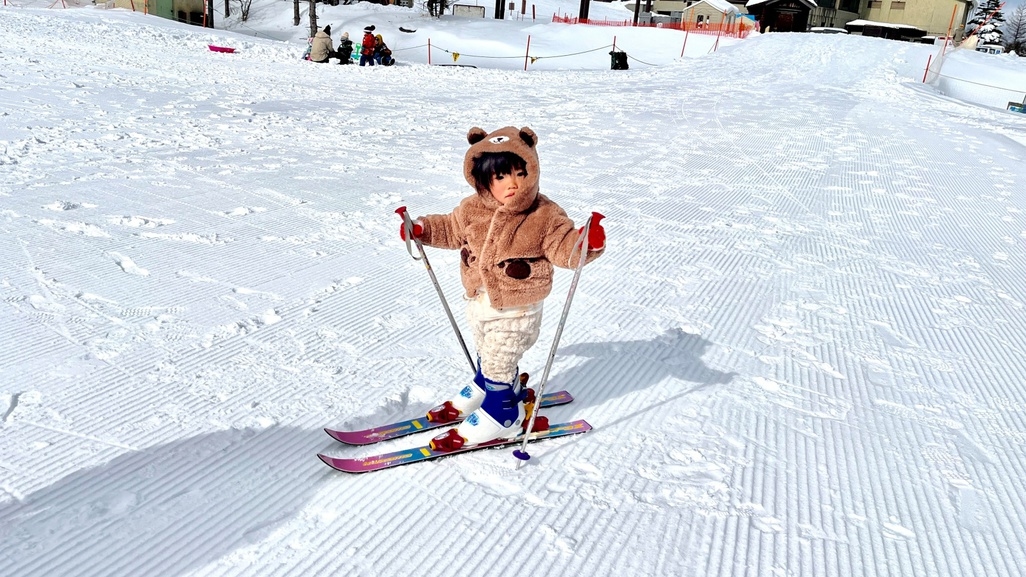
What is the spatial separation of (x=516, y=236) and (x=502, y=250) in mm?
62

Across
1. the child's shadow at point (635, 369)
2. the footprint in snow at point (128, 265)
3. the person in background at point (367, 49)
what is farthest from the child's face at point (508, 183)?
the person in background at point (367, 49)

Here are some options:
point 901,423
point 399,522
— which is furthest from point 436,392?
point 901,423

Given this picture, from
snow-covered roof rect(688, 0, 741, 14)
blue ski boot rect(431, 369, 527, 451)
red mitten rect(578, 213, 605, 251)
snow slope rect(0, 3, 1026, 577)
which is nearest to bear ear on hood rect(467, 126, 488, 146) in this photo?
red mitten rect(578, 213, 605, 251)

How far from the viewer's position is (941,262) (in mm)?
4570

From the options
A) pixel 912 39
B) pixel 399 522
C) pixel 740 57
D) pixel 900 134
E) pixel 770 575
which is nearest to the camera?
pixel 770 575

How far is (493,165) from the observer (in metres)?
1.96

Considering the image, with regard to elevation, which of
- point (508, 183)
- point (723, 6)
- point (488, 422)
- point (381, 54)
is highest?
point (723, 6)

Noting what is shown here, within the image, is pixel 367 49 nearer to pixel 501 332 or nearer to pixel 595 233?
pixel 501 332

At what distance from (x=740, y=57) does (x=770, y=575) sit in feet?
72.2

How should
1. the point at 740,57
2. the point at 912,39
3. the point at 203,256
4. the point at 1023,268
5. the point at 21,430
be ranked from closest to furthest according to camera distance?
the point at 21,430, the point at 203,256, the point at 1023,268, the point at 740,57, the point at 912,39

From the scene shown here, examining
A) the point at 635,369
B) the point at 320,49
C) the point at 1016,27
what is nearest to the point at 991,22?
the point at 1016,27

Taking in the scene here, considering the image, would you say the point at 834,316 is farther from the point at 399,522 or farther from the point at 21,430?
the point at 21,430

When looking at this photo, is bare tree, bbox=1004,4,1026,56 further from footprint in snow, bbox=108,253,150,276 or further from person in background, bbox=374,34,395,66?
footprint in snow, bbox=108,253,150,276

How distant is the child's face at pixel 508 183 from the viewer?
6.46 ft
